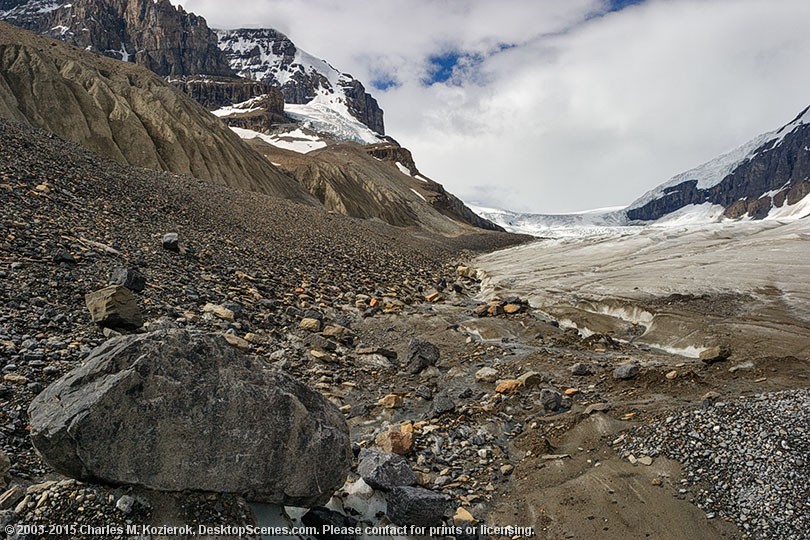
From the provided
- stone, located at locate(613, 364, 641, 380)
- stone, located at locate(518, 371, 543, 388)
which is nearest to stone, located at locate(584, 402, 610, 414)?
stone, located at locate(518, 371, 543, 388)

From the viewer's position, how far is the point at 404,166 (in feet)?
383

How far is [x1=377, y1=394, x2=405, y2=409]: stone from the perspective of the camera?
771cm

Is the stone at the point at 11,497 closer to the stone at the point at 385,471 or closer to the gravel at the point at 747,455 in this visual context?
the stone at the point at 385,471

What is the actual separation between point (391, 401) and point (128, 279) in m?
5.35

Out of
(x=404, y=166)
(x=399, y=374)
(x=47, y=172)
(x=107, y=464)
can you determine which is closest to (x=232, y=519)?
(x=107, y=464)

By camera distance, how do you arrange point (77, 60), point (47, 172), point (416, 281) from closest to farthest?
point (47, 172) < point (416, 281) < point (77, 60)

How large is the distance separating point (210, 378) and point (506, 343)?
30.8 ft

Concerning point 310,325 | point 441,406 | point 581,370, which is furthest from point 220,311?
point 581,370

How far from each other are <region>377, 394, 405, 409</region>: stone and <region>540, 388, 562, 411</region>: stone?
2.38 metres

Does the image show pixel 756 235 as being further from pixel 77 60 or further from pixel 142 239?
pixel 77 60

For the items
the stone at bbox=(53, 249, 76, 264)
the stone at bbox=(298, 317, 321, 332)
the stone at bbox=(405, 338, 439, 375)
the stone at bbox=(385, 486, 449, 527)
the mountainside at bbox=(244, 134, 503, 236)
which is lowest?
the stone at bbox=(385, 486, 449, 527)

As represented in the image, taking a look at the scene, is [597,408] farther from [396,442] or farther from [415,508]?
[415,508]

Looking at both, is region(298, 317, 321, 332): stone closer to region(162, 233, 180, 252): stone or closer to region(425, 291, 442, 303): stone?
region(162, 233, 180, 252): stone

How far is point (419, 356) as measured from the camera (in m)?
9.76
